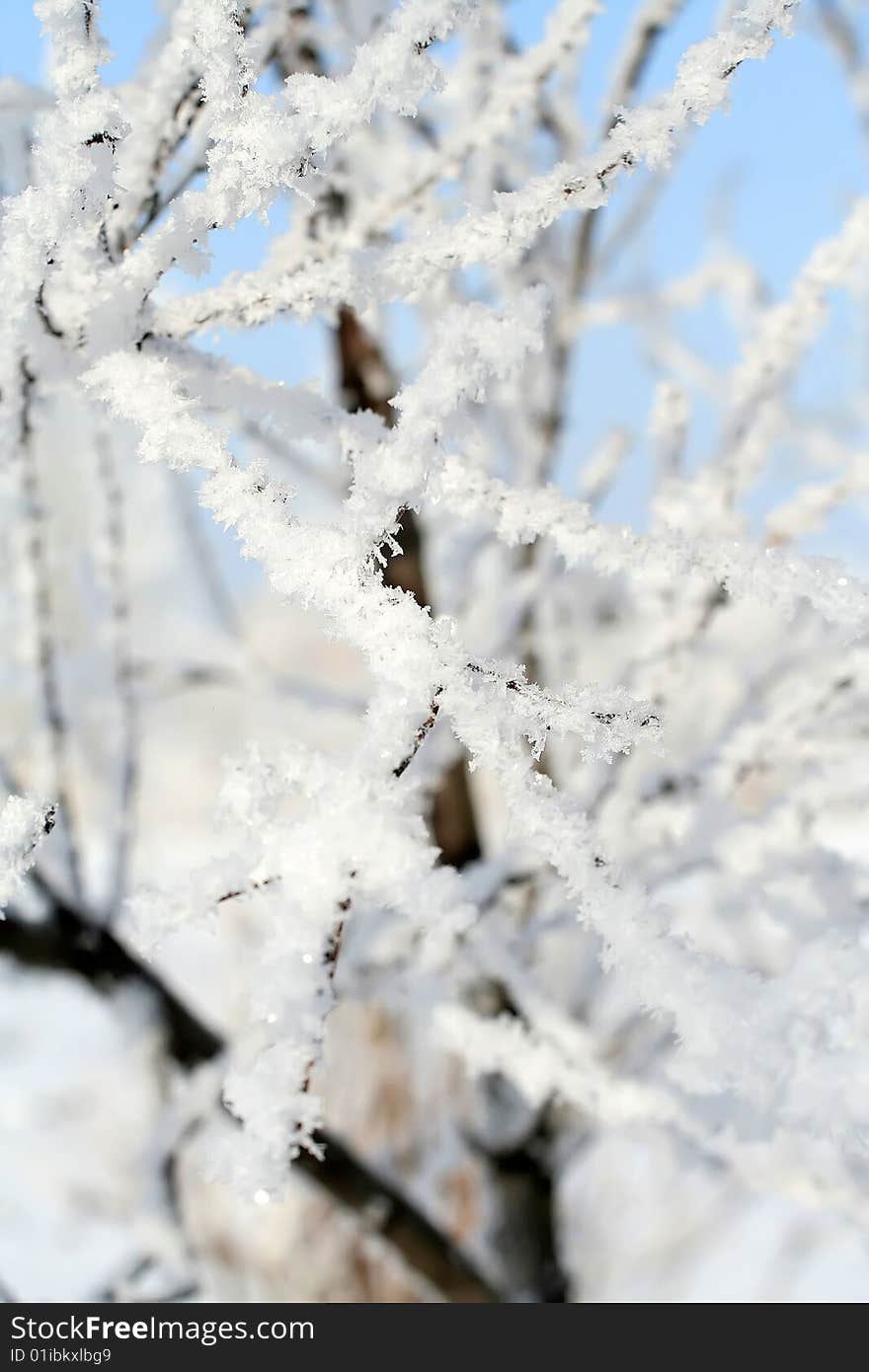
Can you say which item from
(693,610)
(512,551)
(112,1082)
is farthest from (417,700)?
(112,1082)

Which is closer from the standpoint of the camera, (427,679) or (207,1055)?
(427,679)

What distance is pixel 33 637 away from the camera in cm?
84

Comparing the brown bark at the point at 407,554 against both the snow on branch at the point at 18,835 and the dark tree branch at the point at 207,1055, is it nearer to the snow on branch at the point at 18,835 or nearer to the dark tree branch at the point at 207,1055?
the dark tree branch at the point at 207,1055

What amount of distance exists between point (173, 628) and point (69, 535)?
22 centimetres

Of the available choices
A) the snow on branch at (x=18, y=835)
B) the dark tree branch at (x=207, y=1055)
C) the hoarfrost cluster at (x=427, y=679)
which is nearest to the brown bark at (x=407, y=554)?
the hoarfrost cluster at (x=427, y=679)

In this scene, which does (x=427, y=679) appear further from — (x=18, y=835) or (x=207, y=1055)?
(x=207, y=1055)

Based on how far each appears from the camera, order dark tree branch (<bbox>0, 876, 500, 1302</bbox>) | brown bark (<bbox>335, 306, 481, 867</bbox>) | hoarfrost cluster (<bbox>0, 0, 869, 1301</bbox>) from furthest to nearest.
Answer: brown bark (<bbox>335, 306, 481, 867</bbox>) → dark tree branch (<bbox>0, 876, 500, 1302</bbox>) → hoarfrost cluster (<bbox>0, 0, 869, 1301</bbox>)

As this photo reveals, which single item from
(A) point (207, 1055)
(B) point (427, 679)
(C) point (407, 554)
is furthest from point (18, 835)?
(C) point (407, 554)

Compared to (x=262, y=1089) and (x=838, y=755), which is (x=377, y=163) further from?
(x=262, y=1089)

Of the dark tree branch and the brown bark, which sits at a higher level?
the brown bark

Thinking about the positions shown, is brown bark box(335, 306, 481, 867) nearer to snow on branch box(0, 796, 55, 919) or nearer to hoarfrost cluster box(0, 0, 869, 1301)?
hoarfrost cluster box(0, 0, 869, 1301)

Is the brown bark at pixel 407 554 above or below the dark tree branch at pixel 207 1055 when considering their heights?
above

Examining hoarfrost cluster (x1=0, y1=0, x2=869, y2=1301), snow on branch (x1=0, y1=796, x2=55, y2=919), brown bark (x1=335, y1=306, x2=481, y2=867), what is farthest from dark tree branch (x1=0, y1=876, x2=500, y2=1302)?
snow on branch (x1=0, y1=796, x2=55, y2=919)

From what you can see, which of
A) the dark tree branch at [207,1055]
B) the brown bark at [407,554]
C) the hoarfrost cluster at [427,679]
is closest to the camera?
the hoarfrost cluster at [427,679]
